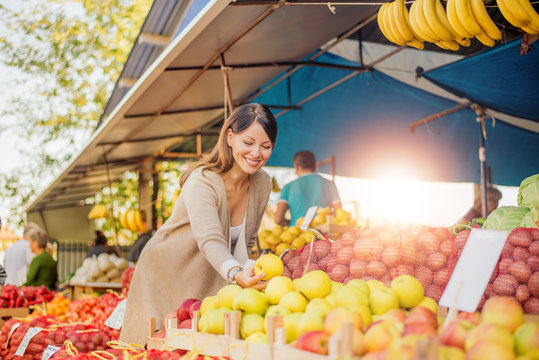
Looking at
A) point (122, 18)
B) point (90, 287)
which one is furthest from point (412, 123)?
point (122, 18)

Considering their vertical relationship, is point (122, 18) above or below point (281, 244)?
above

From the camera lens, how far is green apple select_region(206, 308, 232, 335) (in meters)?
1.96

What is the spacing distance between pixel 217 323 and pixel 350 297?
51 centimetres

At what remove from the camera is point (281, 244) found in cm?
483

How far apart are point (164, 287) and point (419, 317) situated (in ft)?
5.51

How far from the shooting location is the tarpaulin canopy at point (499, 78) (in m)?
4.21

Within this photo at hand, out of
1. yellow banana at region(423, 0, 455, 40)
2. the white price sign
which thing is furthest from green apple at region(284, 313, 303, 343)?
the white price sign

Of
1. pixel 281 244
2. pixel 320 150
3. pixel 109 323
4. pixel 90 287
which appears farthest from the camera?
pixel 320 150

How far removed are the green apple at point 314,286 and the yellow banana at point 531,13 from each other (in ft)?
6.11

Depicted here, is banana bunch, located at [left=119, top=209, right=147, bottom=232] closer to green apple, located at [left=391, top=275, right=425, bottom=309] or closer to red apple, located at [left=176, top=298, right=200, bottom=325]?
red apple, located at [left=176, top=298, right=200, bottom=325]

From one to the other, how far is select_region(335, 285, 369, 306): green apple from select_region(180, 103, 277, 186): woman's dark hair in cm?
111

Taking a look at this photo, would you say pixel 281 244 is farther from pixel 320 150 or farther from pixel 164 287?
pixel 320 150

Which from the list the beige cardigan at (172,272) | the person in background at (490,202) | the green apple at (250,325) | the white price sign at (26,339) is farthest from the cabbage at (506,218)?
the person in background at (490,202)

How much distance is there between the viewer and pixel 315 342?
1.51m
